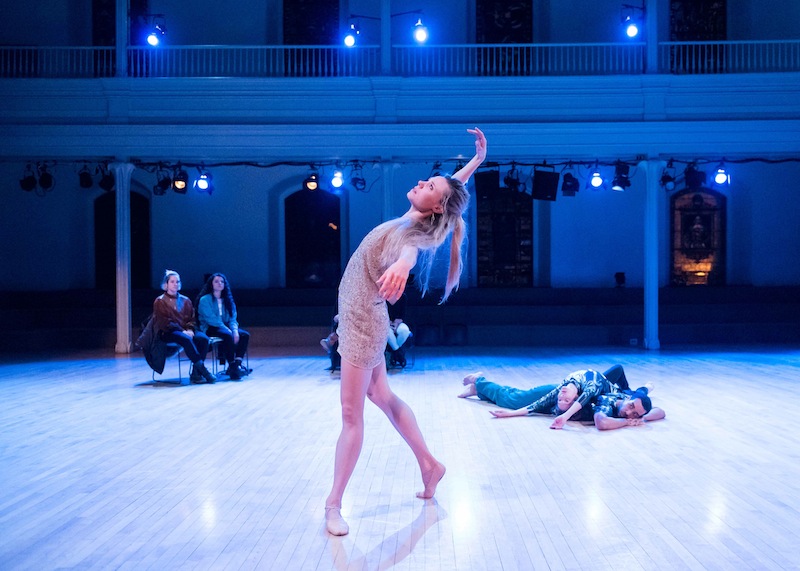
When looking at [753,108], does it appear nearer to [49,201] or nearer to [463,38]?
[463,38]

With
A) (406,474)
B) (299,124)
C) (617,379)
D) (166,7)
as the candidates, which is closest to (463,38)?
(299,124)

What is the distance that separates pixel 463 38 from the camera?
1462cm

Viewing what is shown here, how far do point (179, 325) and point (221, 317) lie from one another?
22.8 inches

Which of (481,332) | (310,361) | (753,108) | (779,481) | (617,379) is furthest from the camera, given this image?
(481,332)

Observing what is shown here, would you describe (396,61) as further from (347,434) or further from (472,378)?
(347,434)

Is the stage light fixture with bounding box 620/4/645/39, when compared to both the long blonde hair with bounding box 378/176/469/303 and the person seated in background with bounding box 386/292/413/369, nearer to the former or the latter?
the person seated in background with bounding box 386/292/413/369

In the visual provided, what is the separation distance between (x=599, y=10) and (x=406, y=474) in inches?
512

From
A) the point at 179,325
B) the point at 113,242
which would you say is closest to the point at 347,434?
the point at 179,325

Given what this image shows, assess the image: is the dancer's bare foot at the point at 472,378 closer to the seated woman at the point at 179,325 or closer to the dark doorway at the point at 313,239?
the seated woman at the point at 179,325

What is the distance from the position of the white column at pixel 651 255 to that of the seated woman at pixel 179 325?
718 centimetres

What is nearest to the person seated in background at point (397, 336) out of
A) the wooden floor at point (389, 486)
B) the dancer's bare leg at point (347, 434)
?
the wooden floor at point (389, 486)

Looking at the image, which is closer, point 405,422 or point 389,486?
point 405,422

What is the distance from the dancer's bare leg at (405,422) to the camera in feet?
10.9

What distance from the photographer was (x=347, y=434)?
3.15 meters
